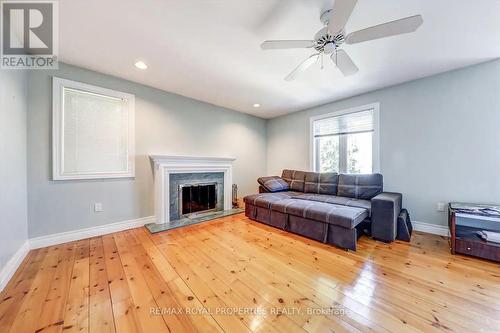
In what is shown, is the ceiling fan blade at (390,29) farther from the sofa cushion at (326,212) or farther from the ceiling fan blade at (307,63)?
the sofa cushion at (326,212)

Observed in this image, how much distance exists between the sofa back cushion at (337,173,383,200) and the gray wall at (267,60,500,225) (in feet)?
0.79

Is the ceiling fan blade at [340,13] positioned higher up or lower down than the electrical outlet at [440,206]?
higher up

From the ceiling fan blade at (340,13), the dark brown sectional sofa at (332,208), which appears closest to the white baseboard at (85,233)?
the dark brown sectional sofa at (332,208)

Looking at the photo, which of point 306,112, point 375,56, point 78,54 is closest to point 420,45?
point 375,56

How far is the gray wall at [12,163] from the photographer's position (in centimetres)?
166

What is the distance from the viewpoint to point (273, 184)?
400 centimetres

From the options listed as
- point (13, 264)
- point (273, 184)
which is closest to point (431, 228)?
point (273, 184)

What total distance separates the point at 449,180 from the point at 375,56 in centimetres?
207

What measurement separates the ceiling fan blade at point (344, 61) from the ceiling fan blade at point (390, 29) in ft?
0.72

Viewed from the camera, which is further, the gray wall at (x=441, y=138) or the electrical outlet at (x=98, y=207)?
the electrical outlet at (x=98, y=207)

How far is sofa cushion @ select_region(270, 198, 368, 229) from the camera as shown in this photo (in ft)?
7.48

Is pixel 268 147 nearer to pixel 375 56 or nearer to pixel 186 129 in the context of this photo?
pixel 186 129

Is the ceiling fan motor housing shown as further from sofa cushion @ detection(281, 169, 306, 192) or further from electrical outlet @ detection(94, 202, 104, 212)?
electrical outlet @ detection(94, 202, 104, 212)

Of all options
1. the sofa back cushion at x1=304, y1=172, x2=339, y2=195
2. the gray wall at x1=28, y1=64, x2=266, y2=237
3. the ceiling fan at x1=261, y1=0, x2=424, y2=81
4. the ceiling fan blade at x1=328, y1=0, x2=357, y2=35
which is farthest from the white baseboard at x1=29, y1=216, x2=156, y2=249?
the ceiling fan blade at x1=328, y1=0, x2=357, y2=35
